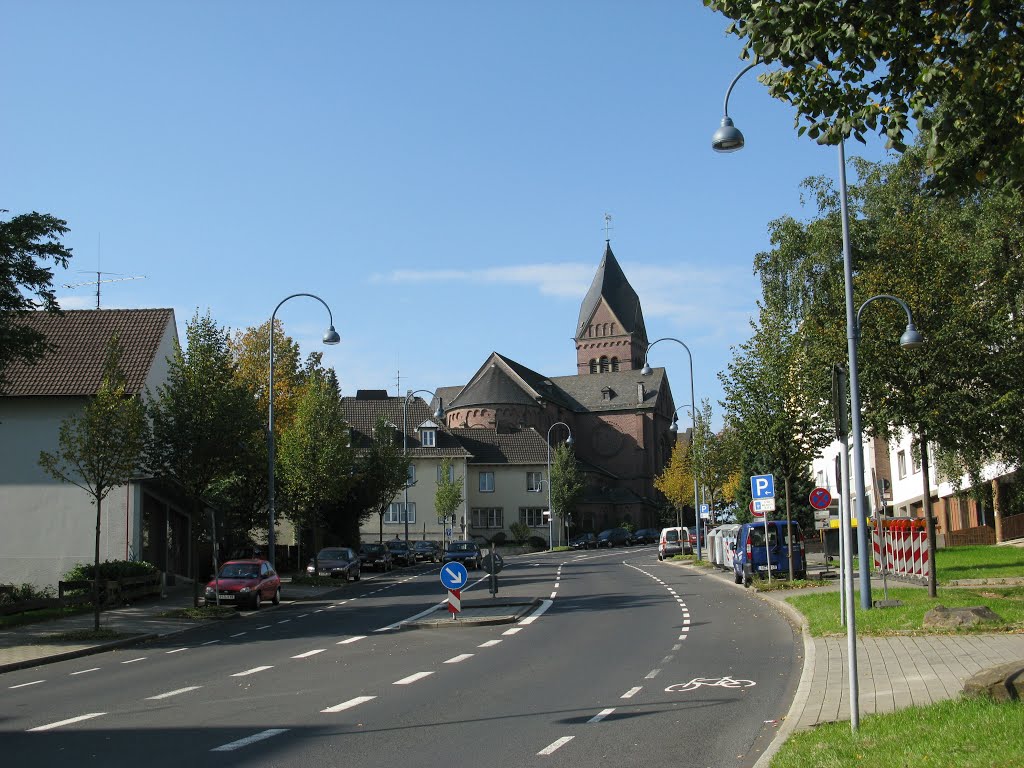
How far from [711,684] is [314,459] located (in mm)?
31085

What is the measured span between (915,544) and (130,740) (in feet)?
73.5

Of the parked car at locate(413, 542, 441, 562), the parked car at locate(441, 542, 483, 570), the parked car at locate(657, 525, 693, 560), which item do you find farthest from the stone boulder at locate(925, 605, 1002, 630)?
the parked car at locate(413, 542, 441, 562)

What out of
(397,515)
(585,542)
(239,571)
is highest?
(397,515)

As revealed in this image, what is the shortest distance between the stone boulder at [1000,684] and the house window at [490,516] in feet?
278

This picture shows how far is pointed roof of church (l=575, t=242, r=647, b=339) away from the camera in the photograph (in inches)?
5118

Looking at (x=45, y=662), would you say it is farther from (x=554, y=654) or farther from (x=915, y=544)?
(x=915, y=544)

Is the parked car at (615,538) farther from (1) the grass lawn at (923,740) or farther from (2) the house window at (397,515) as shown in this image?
(1) the grass lawn at (923,740)

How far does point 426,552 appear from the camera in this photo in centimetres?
6191

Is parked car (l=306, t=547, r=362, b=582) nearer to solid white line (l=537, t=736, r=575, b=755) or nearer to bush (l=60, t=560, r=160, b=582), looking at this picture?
bush (l=60, t=560, r=160, b=582)

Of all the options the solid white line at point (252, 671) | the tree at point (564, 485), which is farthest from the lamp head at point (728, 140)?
the tree at point (564, 485)

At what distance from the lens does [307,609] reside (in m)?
29.4

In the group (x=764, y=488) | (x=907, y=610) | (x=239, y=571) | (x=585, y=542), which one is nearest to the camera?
(x=907, y=610)

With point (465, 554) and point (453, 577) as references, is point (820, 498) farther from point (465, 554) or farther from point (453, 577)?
point (465, 554)

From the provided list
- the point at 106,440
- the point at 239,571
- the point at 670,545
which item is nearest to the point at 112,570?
the point at 239,571
